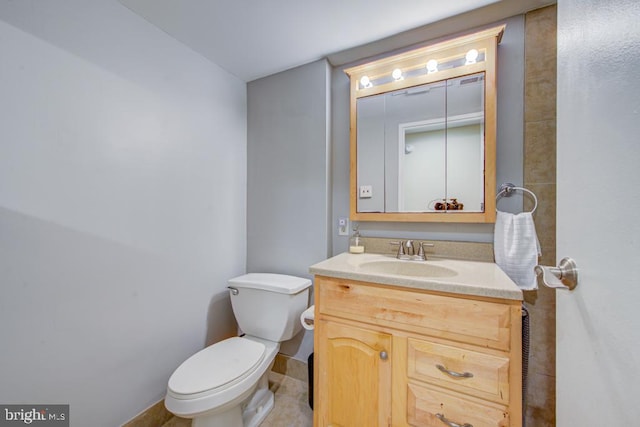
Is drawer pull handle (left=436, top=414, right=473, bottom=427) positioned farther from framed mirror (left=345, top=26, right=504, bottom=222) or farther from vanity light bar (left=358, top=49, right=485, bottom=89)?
vanity light bar (left=358, top=49, right=485, bottom=89)

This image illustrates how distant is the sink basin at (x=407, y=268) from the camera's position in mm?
1218

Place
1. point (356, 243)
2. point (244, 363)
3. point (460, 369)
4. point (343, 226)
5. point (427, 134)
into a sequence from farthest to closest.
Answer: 1. point (343, 226)
2. point (356, 243)
3. point (427, 134)
4. point (244, 363)
5. point (460, 369)

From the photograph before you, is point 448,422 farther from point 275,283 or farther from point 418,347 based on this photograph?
point 275,283

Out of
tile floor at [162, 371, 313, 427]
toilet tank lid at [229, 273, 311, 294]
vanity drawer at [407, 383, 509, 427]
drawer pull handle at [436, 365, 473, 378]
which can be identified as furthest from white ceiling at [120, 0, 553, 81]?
tile floor at [162, 371, 313, 427]

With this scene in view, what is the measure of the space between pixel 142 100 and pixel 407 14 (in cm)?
151

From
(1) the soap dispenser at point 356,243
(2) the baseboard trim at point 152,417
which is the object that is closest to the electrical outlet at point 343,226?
(1) the soap dispenser at point 356,243

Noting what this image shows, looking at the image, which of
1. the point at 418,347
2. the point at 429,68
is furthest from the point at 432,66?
the point at 418,347

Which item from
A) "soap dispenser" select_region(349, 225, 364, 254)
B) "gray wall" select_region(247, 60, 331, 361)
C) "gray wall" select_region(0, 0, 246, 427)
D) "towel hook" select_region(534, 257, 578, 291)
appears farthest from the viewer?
"gray wall" select_region(247, 60, 331, 361)

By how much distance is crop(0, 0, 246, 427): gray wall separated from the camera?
921 millimetres

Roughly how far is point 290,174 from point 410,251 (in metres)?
0.98

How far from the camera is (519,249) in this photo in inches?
45.5

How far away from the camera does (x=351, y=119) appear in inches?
63.4

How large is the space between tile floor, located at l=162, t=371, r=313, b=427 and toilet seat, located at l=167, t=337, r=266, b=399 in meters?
0.45

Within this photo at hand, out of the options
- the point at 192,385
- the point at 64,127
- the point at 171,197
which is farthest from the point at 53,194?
the point at 192,385
